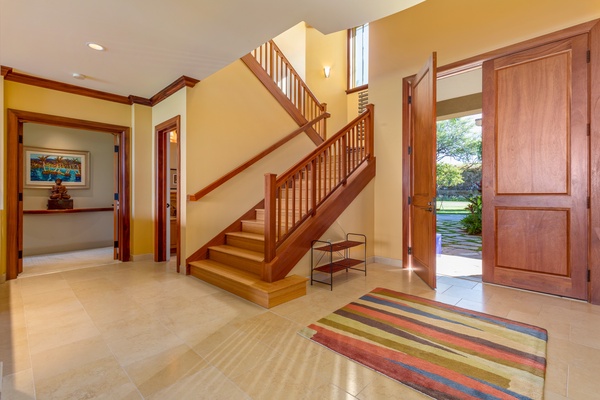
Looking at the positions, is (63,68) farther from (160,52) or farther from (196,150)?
(196,150)

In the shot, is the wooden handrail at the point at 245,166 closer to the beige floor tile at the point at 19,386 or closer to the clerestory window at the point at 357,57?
the beige floor tile at the point at 19,386

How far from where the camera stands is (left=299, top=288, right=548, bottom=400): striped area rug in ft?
5.00

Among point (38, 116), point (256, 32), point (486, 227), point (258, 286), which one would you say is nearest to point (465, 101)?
point (486, 227)

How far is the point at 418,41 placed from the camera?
3.85m

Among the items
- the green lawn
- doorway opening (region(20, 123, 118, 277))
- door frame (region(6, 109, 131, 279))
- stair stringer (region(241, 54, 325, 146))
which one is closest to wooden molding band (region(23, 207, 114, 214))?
doorway opening (region(20, 123, 118, 277))

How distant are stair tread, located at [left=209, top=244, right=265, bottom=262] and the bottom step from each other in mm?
174

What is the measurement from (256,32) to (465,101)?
4147 mm

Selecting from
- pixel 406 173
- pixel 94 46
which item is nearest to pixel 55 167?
pixel 94 46

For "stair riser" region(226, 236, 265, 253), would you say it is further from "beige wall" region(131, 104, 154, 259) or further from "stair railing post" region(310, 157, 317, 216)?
"beige wall" region(131, 104, 154, 259)

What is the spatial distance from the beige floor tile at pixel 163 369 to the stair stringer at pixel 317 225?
111 centimetres

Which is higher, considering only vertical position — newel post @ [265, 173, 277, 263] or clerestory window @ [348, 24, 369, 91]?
clerestory window @ [348, 24, 369, 91]

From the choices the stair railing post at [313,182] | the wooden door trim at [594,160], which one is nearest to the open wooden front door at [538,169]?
the wooden door trim at [594,160]

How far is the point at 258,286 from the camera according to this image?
106 inches

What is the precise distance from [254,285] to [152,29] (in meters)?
2.54
